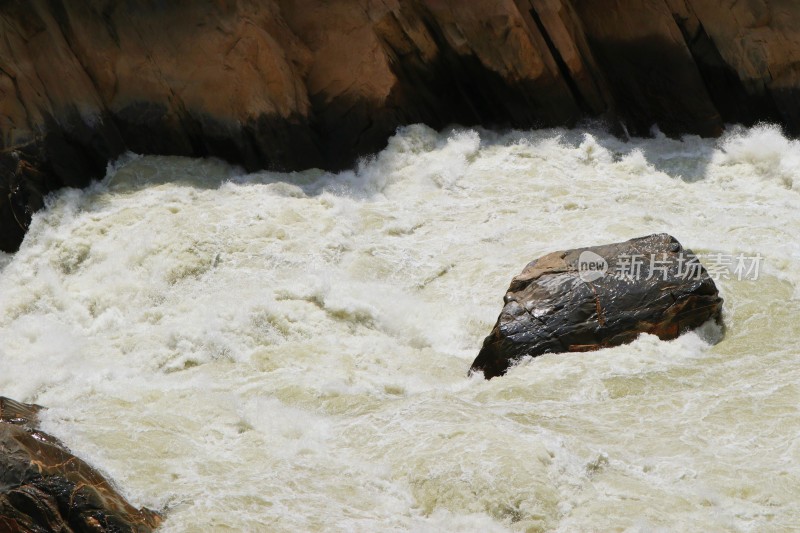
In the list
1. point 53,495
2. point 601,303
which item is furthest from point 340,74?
point 53,495

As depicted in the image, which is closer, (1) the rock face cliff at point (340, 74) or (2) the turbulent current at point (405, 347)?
(2) the turbulent current at point (405, 347)

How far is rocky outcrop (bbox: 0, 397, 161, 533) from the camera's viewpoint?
571 cm

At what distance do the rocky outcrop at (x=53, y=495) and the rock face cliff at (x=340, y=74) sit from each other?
650 cm

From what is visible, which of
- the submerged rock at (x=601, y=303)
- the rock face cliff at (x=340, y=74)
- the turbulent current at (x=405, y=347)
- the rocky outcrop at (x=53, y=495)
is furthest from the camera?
the rock face cliff at (x=340, y=74)

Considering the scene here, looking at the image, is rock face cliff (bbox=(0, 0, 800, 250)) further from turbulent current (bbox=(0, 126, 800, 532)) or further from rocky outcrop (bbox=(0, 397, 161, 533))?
rocky outcrop (bbox=(0, 397, 161, 533))

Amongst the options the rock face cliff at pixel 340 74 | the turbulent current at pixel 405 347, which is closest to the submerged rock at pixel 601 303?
the turbulent current at pixel 405 347

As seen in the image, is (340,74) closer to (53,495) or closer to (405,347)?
(405,347)

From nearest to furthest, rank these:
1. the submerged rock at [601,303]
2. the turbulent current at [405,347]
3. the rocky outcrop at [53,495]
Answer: the rocky outcrop at [53,495], the turbulent current at [405,347], the submerged rock at [601,303]

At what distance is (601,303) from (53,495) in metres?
5.03

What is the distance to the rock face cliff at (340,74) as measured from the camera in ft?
42.2

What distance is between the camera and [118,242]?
11531 millimetres

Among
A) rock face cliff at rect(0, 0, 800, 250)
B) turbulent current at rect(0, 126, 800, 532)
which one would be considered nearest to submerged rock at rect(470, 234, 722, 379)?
turbulent current at rect(0, 126, 800, 532)

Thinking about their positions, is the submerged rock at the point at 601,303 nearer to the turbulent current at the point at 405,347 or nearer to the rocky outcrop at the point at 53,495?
the turbulent current at the point at 405,347

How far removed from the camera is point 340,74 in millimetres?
13883
